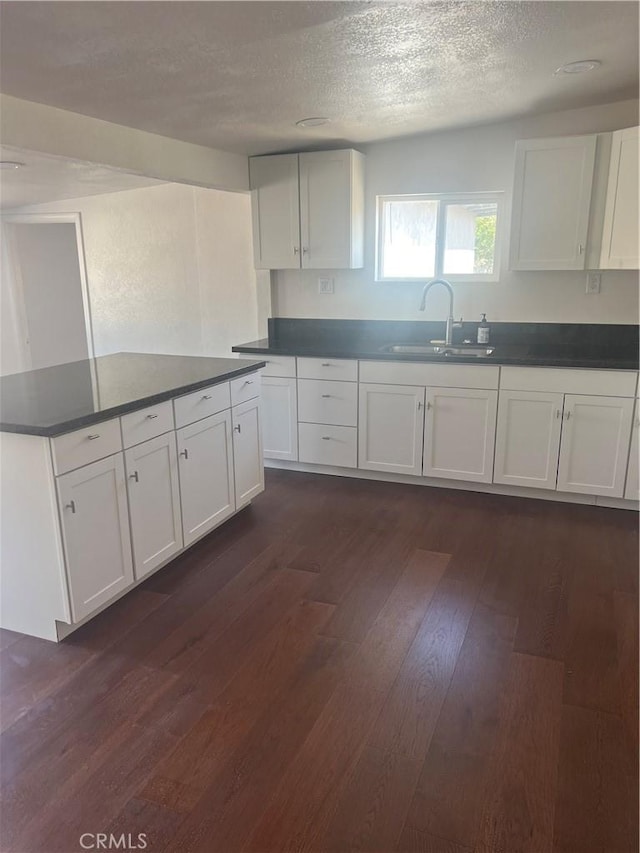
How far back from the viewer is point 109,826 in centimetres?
158

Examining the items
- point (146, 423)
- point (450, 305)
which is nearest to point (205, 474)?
point (146, 423)

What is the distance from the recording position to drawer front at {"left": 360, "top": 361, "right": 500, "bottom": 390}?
3.58m

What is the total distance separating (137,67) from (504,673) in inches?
102

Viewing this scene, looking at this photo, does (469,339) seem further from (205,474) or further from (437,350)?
(205,474)

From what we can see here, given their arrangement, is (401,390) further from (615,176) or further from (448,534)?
(615,176)

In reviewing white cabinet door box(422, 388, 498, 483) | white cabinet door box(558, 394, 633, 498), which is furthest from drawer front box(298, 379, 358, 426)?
white cabinet door box(558, 394, 633, 498)

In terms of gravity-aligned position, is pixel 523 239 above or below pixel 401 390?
above

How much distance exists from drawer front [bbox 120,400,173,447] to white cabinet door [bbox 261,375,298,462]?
54.2 inches

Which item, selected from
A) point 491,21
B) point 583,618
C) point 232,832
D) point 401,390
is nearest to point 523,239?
point 401,390

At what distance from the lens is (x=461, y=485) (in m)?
3.89

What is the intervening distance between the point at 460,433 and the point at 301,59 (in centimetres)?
225

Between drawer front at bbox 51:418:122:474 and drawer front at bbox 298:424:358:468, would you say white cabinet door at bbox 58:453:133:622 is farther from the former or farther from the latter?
drawer front at bbox 298:424:358:468

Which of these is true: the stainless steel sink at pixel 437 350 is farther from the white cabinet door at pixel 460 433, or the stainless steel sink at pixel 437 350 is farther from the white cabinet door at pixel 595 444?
the white cabinet door at pixel 595 444

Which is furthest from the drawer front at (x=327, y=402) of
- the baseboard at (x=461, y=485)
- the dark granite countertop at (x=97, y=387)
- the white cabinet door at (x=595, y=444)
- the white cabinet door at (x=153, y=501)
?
the white cabinet door at (x=153, y=501)
